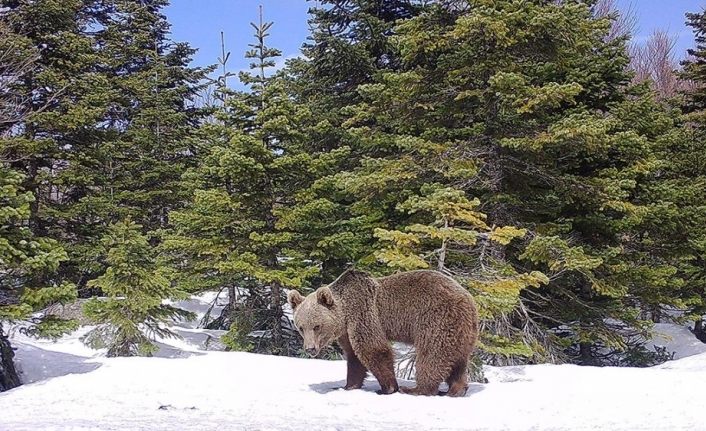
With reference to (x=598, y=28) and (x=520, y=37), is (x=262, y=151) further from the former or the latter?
(x=598, y=28)

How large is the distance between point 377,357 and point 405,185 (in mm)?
5737

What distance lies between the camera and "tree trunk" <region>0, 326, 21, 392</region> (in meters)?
8.48

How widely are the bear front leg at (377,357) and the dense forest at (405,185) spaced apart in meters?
2.31

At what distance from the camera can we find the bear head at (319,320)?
6129mm

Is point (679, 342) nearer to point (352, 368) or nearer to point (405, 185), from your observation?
point (405, 185)

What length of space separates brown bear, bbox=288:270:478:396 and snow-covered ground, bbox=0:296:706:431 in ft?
0.89

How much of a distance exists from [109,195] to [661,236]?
47.5 feet

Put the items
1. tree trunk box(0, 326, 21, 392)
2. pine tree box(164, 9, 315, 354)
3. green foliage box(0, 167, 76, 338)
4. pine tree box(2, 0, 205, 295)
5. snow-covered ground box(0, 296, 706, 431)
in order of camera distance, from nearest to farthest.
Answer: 1. snow-covered ground box(0, 296, 706, 431)
2. green foliage box(0, 167, 76, 338)
3. tree trunk box(0, 326, 21, 392)
4. pine tree box(164, 9, 315, 354)
5. pine tree box(2, 0, 205, 295)

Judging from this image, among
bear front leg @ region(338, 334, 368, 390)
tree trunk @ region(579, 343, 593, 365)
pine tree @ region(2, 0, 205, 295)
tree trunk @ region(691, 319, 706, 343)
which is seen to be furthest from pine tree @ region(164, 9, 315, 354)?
tree trunk @ region(691, 319, 706, 343)

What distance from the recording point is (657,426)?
15.6 ft

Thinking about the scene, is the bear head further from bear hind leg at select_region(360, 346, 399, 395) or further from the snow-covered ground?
the snow-covered ground

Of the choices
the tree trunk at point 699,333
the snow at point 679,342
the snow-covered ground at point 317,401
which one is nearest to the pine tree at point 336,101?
the snow-covered ground at point 317,401

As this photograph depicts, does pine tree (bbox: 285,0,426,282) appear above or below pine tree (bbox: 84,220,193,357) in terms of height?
above

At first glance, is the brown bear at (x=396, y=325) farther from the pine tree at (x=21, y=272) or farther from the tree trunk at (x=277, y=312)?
the tree trunk at (x=277, y=312)
